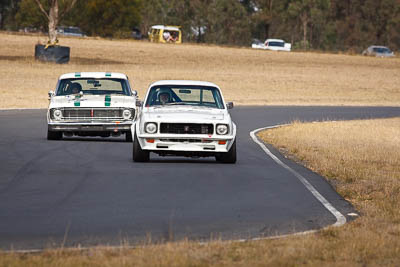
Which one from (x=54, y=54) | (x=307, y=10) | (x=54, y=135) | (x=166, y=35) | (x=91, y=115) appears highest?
(x=91, y=115)

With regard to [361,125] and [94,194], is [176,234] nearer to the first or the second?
[94,194]

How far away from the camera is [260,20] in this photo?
113250 mm

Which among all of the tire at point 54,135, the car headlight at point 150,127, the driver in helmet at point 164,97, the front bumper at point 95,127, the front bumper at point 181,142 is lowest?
the tire at point 54,135

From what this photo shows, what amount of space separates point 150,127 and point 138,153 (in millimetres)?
620

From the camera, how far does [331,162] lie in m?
17.4

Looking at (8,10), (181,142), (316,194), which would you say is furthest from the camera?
(8,10)

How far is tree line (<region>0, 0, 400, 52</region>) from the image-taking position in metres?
108

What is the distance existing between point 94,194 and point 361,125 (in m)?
19.5

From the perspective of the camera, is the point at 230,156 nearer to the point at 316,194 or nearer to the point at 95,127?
the point at 316,194

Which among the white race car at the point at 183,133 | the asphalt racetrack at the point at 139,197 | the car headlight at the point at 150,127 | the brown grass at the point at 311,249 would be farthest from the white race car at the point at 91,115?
the brown grass at the point at 311,249

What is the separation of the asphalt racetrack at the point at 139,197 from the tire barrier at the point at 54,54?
37.9 m

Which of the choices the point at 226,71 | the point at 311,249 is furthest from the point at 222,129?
the point at 226,71

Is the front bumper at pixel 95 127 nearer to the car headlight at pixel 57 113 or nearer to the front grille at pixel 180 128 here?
the car headlight at pixel 57 113

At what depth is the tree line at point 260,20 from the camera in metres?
108
